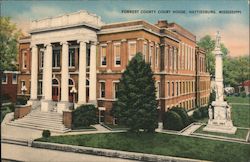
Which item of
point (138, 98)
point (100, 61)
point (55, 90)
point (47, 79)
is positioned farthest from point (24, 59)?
point (138, 98)

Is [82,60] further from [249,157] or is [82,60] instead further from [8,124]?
[249,157]

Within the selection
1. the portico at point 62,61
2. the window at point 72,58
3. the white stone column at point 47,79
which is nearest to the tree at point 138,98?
the portico at point 62,61

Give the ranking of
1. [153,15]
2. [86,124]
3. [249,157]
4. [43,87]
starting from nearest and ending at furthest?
1. [249,157]
2. [153,15]
3. [86,124]
4. [43,87]

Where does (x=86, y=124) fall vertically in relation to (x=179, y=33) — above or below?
below

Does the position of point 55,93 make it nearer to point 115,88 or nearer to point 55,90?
point 55,90

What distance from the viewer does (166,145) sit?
10508 millimetres

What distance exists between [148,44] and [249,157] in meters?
5.73

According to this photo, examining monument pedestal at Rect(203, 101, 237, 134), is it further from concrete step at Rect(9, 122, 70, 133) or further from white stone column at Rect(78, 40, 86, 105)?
concrete step at Rect(9, 122, 70, 133)

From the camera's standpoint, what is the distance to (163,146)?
34.4 feet

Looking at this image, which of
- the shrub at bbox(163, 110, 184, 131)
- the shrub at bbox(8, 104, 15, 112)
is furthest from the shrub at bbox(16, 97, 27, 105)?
the shrub at bbox(163, 110, 184, 131)

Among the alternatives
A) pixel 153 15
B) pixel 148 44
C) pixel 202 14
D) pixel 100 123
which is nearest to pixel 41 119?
pixel 100 123

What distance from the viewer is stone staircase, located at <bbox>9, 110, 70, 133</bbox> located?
12.0 m

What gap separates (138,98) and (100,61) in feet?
9.05

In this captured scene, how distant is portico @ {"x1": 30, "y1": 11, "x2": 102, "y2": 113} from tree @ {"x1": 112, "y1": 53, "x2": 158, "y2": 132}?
6.24 feet
